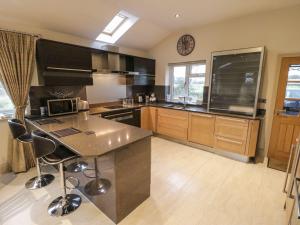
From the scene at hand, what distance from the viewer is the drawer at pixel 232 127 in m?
2.84

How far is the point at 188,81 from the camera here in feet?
13.5

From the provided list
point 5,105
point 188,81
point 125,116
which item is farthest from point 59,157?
point 188,81

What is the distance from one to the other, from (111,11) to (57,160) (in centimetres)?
256

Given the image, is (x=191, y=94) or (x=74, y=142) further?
(x=191, y=94)

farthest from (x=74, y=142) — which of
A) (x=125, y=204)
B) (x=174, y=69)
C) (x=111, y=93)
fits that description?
(x=174, y=69)

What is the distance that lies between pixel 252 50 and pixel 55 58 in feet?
10.7

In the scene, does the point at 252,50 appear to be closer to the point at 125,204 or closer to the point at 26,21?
the point at 125,204

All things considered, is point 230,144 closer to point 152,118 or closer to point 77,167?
point 152,118

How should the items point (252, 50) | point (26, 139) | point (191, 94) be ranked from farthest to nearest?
point (191, 94) < point (252, 50) < point (26, 139)

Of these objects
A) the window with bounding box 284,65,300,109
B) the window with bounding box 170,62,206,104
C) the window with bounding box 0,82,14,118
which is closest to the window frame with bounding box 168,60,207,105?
the window with bounding box 170,62,206,104

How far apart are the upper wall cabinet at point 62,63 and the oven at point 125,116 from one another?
→ 0.75 meters

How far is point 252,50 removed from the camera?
107 inches

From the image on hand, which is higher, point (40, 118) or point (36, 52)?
point (36, 52)

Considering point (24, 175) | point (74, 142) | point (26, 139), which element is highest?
point (74, 142)
